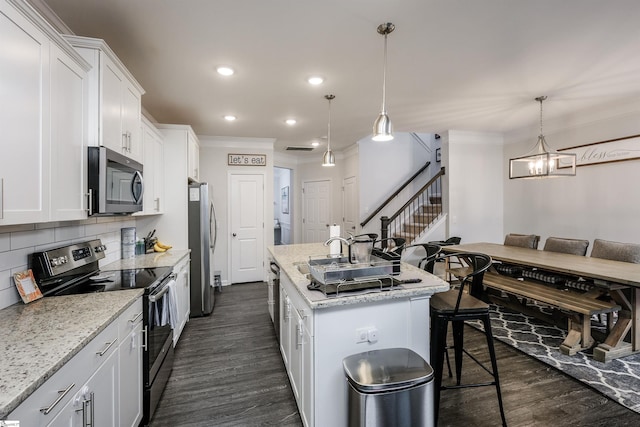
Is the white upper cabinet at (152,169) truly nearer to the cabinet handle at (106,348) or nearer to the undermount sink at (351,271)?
the cabinet handle at (106,348)

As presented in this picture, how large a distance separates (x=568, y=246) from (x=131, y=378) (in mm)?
4671

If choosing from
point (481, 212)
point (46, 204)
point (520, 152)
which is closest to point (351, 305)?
point (46, 204)

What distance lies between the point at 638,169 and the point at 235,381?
5273mm

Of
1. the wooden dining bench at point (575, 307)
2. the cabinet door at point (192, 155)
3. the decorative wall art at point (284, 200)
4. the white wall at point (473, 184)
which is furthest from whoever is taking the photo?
the decorative wall art at point (284, 200)

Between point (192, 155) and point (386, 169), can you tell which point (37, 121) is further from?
point (386, 169)

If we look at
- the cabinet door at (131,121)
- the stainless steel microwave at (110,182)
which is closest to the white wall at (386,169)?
the cabinet door at (131,121)

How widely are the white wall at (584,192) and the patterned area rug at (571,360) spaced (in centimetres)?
187

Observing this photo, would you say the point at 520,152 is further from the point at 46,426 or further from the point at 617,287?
the point at 46,426

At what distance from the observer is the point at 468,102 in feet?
12.4

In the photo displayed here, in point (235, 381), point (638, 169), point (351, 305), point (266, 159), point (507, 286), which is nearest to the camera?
point (351, 305)

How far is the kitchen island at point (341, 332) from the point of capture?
1638 mm

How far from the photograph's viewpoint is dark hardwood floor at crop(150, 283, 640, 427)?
1983mm

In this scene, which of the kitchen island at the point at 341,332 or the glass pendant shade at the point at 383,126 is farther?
the glass pendant shade at the point at 383,126

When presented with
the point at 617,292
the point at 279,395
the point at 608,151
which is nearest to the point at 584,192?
the point at 608,151
